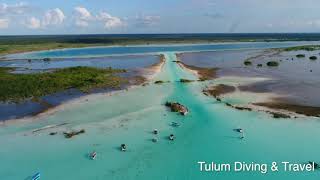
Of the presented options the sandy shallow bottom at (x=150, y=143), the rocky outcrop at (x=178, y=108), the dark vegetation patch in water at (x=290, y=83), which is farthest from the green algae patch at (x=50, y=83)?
the dark vegetation patch in water at (x=290, y=83)

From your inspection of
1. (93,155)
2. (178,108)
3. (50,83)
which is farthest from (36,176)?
(50,83)

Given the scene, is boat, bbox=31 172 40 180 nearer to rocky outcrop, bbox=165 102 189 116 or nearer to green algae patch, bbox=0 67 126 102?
rocky outcrop, bbox=165 102 189 116

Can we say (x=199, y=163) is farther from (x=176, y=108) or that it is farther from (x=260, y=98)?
(x=260, y=98)

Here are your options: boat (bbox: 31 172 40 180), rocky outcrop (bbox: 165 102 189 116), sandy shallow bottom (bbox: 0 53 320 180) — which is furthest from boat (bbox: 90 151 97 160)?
rocky outcrop (bbox: 165 102 189 116)

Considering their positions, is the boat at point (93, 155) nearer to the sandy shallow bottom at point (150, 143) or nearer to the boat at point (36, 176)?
the sandy shallow bottom at point (150, 143)

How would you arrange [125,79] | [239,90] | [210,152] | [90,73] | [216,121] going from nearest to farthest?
[210,152]
[216,121]
[239,90]
[125,79]
[90,73]

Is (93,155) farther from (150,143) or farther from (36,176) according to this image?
(150,143)

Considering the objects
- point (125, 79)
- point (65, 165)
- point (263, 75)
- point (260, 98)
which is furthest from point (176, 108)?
point (263, 75)
